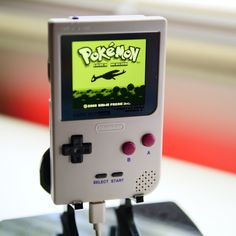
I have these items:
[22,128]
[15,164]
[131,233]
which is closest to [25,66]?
[22,128]

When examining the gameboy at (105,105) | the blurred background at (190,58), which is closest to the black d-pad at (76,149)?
the gameboy at (105,105)

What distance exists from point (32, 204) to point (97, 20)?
1.23ft

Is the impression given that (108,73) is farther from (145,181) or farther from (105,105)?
(145,181)

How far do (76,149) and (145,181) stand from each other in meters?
0.11

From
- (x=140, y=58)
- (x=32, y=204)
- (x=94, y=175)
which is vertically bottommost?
(x=32, y=204)

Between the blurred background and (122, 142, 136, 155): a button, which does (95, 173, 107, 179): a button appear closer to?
(122, 142, 136, 155): a button

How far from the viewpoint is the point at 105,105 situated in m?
0.72

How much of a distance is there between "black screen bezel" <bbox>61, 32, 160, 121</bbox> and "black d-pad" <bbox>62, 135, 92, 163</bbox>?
0.03 meters

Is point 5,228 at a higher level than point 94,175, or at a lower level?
lower

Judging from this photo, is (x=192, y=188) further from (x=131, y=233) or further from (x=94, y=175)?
(x=94, y=175)

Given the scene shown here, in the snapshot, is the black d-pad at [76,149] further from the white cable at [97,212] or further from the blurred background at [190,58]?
the blurred background at [190,58]

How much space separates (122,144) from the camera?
74 centimetres

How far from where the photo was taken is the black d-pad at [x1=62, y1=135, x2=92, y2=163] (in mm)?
715

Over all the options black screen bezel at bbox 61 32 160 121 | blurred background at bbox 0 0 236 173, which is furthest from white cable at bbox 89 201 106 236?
blurred background at bbox 0 0 236 173
